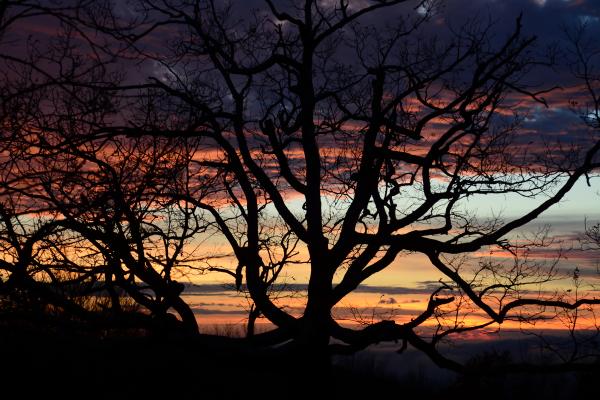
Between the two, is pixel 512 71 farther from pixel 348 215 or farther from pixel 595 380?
pixel 595 380

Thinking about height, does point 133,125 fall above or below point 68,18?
above

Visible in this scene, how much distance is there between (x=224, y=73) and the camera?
Answer: 14773 millimetres

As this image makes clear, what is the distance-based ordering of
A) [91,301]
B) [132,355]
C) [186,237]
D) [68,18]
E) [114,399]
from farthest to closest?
[91,301], [186,237], [132,355], [114,399], [68,18]

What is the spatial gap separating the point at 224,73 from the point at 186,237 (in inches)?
144

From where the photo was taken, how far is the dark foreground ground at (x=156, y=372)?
12.5 metres

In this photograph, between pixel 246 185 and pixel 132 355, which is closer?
pixel 132 355

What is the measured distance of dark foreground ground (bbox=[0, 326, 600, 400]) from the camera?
1246 centimetres

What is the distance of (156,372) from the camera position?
13.6 m

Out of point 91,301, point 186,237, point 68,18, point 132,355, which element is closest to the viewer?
point 68,18

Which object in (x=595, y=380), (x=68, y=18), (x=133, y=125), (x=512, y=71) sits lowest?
(x=595, y=380)

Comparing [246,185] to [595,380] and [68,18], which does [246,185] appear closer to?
[68,18]

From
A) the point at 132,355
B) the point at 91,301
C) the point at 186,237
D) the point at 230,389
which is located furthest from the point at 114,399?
the point at 91,301

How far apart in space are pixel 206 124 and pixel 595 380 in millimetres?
10310

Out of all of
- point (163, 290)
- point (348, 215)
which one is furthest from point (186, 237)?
point (348, 215)
